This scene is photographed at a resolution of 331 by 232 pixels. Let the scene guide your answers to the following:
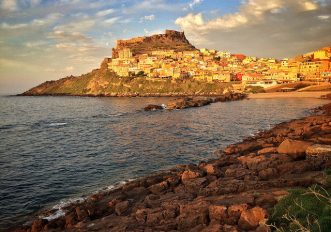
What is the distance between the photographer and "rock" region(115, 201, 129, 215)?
62.0 ft

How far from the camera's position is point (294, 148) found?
1011 inches

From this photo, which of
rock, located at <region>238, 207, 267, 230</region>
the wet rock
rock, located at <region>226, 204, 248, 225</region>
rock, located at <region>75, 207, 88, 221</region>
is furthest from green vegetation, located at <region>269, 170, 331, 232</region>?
rock, located at <region>75, 207, 88, 221</region>

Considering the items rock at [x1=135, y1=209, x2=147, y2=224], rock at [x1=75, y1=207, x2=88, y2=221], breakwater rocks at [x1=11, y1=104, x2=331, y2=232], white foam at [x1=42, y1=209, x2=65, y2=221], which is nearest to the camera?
breakwater rocks at [x1=11, y1=104, x2=331, y2=232]

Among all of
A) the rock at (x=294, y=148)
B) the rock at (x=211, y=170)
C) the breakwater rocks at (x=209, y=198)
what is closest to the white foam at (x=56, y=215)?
the breakwater rocks at (x=209, y=198)

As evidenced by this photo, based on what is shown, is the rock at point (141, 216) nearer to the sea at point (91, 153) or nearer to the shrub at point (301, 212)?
the shrub at point (301, 212)

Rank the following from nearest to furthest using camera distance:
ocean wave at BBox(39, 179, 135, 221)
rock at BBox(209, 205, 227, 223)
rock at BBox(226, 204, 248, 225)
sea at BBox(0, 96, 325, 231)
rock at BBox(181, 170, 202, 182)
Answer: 1. rock at BBox(226, 204, 248, 225)
2. rock at BBox(209, 205, 227, 223)
3. ocean wave at BBox(39, 179, 135, 221)
4. rock at BBox(181, 170, 202, 182)
5. sea at BBox(0, 96, 325, 231)

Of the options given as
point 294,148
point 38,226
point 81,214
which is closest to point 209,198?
point 81,214

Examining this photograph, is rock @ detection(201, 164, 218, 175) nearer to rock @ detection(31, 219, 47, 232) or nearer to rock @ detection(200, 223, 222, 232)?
rock @ detection(200, 223, 222, 232)

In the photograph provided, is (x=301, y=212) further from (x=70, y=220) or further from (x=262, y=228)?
(x=70, y=220)

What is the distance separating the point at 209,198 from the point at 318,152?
416 inches

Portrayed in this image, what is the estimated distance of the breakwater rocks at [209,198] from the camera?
1442cm

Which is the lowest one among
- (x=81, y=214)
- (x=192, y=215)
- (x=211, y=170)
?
(x=81, y=214)

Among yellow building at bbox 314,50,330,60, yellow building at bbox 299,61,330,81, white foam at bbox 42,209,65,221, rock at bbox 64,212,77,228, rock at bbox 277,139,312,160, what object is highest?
yellow building at bbox 314,50,330,60

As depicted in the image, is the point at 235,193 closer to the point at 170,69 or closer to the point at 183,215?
the point at 183,215
